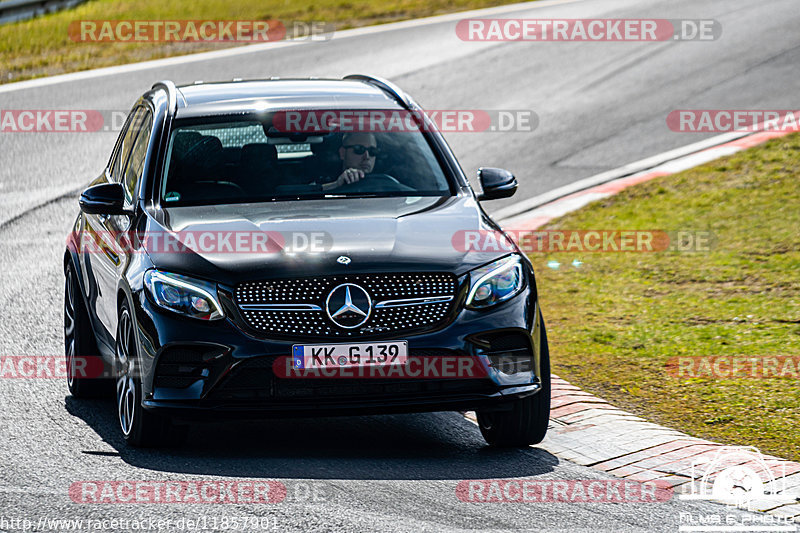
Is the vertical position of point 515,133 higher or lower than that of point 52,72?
lower

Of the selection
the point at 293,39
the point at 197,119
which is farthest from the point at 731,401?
the point at 293,39

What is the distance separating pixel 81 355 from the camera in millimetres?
8008

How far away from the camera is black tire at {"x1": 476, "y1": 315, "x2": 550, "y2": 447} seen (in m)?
6.64

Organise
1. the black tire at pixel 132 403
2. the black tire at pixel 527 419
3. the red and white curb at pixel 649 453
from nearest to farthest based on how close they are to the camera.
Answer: the red and white curb at pixel 649 453
the black tire at pixel 132 403
the black tire at pixel 527 419

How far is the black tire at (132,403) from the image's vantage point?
6.48 metres

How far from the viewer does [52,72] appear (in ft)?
67.6

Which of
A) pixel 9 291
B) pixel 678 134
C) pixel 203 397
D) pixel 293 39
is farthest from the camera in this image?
pixel 293 39

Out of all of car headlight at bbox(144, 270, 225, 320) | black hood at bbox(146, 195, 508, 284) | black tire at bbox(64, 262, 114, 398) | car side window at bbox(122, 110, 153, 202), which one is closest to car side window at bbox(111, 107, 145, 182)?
car side window at bbox(122, 110, 153, 202)

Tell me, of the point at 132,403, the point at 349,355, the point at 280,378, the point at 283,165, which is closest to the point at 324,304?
the point at 349,355

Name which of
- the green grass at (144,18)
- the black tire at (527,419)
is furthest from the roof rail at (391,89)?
the green grass at (144,18)

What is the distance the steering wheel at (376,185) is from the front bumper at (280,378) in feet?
4.56

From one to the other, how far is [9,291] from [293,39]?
13.8m

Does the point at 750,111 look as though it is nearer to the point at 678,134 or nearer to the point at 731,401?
the point at 678,134

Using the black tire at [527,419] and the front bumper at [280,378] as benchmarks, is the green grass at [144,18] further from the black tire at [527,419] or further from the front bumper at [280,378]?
the black tire at [527,419]
